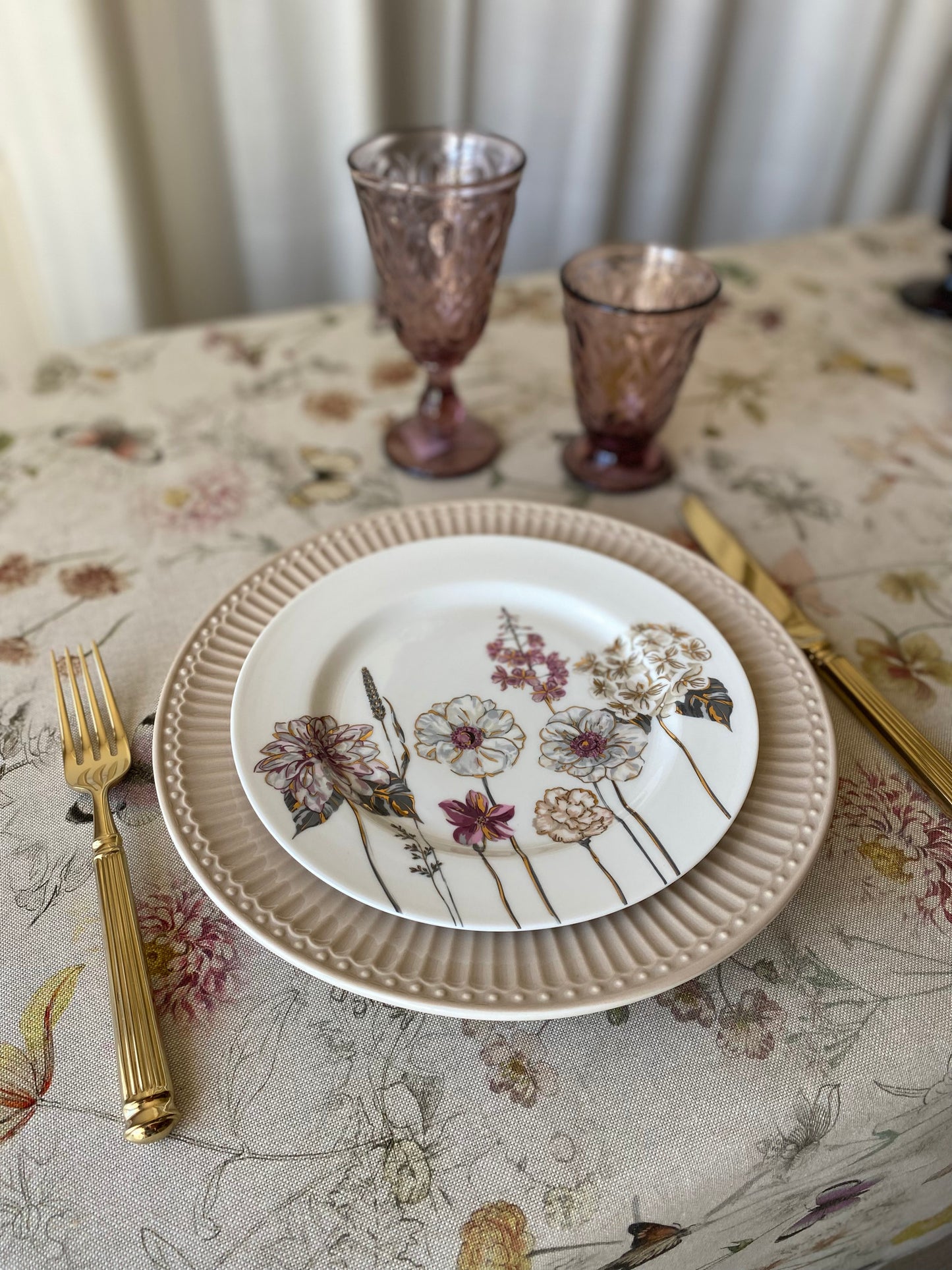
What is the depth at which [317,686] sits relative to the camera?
1.56 feet

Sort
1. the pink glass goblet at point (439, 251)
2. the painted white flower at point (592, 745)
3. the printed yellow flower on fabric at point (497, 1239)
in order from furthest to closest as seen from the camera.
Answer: the pink glass goblet at point (439, 251)
the painted white flower at point (592, 745)
the printed yellow flower on fabric at point (497, 1239)

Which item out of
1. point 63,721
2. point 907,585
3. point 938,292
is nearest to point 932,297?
point 938,292

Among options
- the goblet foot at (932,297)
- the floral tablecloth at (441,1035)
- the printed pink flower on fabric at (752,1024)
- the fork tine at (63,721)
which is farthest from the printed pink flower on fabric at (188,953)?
the goblet foot at (932,297)

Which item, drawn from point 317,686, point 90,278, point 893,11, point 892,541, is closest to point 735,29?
point 893,11

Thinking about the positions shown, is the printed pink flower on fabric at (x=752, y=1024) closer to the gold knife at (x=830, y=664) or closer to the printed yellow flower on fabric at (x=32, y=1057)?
the gold knife at (x=830, y=664)

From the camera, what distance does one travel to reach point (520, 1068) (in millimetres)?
374

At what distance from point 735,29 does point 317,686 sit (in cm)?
138

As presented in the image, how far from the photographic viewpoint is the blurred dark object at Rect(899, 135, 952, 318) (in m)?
0.85

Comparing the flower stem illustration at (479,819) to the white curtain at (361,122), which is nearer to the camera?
the flower stem illustration at (479,819)

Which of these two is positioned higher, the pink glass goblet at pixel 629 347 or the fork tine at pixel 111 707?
the pink glass goblet at pixel 629 347

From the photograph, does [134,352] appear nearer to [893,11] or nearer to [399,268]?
[399,268]

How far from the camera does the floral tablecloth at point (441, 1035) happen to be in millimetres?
342

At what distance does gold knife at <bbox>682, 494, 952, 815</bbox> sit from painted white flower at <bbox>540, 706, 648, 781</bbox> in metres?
0.12

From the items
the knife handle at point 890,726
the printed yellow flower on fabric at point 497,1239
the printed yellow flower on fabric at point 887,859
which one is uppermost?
the knife handle at point 890,726
